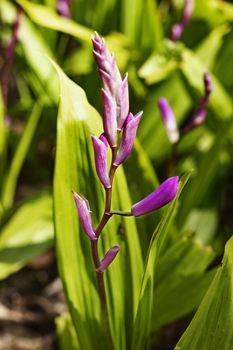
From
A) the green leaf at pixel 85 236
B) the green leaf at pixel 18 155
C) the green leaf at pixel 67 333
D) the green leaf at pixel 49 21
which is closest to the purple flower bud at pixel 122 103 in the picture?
the green leaf at pixel 85 236

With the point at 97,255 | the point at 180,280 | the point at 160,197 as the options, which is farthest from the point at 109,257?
the point at 180,280

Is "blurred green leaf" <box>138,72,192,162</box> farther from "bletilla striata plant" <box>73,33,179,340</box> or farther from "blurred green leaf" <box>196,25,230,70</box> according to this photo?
"bletilla striata plant" <box>73,33,179,340</box>

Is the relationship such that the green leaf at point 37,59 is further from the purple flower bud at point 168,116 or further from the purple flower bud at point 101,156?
the purple flower bud at point 101,156

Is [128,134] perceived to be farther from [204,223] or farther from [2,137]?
[204,223]

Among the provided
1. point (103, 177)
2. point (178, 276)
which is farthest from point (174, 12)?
point (103, 177)

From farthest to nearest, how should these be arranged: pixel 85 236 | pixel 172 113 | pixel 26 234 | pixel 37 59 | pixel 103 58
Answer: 1. pixel 37 59
2. pixel 26 234
3. pixel 172 113
4. pixel 85 236
5. pixel 103 58

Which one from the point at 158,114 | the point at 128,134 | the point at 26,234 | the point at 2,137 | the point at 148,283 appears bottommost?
the point at 26,234

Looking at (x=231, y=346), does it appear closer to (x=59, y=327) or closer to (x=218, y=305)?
(x=218, y=305)
